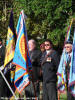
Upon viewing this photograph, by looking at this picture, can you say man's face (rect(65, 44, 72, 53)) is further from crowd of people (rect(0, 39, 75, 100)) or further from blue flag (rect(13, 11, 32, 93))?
blue flag (rect(13, 11, 32, 93))

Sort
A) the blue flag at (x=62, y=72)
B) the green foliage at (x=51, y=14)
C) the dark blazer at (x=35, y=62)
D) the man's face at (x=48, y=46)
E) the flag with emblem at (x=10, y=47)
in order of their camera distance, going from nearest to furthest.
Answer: the blue flag at (x=62, y=72) → the flag with emblem at (x=10, y=47) → the man's face at (x=48, y=46) → the dark blazer at (x=35, y=62) → the green foliage at (x=51, y=14)

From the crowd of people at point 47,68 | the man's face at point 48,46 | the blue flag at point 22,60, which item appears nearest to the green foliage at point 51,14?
the crowd of people at point 47,68

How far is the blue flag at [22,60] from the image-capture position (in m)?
8.75

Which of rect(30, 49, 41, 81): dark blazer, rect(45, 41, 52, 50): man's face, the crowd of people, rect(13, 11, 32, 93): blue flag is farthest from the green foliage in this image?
rect(13, 11, 32, 93): blue flag

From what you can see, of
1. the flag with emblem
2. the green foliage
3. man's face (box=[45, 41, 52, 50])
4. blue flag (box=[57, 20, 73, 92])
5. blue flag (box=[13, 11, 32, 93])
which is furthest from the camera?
the green foliage

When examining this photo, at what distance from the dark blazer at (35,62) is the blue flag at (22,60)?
3.16ft

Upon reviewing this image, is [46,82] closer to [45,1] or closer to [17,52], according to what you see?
[17,52]

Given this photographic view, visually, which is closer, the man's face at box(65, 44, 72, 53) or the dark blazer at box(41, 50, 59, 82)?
the man's face at box(65, 44, 72, 53)

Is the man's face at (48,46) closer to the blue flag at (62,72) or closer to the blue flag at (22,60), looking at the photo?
the blue flag at (62,72)

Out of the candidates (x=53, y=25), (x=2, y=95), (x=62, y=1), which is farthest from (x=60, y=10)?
(x=2, y=95)

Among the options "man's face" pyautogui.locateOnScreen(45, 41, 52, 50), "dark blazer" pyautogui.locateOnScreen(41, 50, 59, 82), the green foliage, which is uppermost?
"man's face" pyautogui.locateOnScreen(45, 41, 52, 50)

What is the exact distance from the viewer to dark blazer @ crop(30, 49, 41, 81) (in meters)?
9.88

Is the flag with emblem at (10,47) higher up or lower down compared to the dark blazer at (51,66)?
higher up

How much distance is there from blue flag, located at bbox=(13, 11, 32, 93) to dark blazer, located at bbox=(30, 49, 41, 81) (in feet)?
3.16
